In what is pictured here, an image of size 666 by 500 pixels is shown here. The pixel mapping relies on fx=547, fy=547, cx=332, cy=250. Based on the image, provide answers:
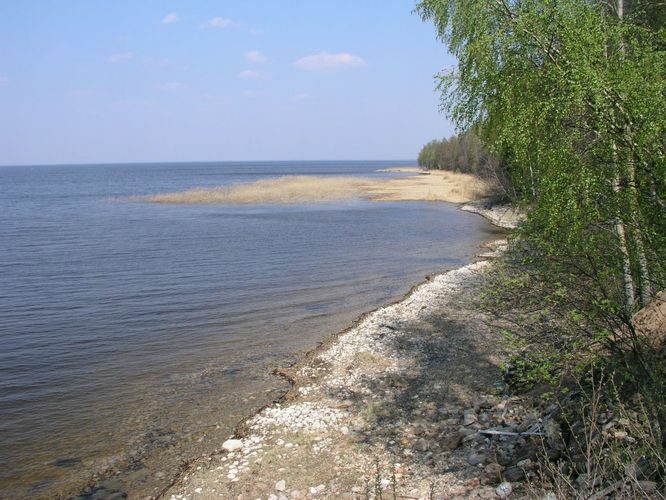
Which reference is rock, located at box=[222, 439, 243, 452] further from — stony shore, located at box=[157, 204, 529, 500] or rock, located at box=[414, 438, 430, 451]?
rock, located at box=[414, 438, 430, 451]

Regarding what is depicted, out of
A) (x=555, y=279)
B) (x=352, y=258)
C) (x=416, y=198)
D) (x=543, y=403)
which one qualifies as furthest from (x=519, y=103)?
(x=416, y=198)

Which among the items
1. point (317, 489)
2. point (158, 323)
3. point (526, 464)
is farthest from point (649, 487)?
point (158, 323)

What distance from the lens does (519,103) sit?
9.41 metres

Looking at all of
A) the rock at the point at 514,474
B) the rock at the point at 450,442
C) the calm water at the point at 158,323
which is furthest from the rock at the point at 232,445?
the rock at the point at 514,474

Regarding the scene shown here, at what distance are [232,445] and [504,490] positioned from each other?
17.9 ft

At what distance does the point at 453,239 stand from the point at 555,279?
3099 centimetres

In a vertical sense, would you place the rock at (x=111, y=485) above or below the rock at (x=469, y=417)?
below

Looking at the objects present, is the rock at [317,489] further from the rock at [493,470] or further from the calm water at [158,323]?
the calm water at [158,323]

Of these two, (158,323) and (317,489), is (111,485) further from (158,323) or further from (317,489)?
(158,323)

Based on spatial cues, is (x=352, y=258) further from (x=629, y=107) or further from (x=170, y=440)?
(x=629, y=107)

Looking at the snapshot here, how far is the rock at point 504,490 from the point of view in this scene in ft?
25.8

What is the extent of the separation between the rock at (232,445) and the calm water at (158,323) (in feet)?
1.85

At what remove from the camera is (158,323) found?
64.7 feet

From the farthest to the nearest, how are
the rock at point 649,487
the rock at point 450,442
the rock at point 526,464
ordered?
the rock at point 450,442 → the rock at point 526,464 → the rock at point 649,487
